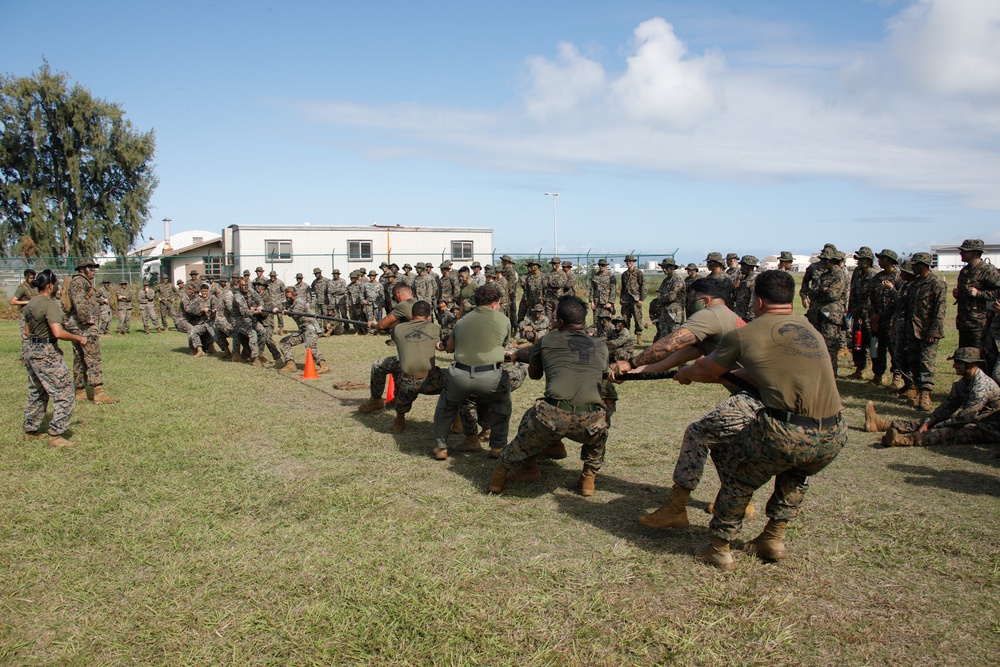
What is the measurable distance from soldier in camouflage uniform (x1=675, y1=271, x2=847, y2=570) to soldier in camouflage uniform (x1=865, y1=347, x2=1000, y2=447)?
3792 millimetres

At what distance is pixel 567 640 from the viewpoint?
3543 millimetres

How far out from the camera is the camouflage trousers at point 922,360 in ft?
29.7

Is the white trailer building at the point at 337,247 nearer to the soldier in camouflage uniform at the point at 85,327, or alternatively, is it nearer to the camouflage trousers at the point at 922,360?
the soldier in camouflage uniform at the point at 85,327

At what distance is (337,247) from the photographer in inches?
1235

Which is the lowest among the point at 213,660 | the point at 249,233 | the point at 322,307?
the point at 213,660

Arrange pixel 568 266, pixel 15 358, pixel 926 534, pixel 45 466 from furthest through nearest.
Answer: pixel 568 266 < pixel 15 358 < pixel 45 466 < pixel 926 534

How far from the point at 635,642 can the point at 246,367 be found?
1133 centimetres

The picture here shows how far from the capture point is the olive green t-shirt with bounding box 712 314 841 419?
3.86 m

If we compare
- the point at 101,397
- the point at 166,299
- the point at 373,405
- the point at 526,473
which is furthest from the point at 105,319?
the point at 526,473

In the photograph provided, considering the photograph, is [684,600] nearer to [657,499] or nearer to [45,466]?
[657,499]

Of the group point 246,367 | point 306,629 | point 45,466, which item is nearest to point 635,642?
point 306,629

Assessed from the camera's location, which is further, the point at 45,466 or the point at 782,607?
the point at 45,466

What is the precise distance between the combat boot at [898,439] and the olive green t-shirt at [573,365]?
3779mm

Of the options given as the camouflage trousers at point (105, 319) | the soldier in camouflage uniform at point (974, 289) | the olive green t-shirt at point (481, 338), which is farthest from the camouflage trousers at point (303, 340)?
the soldier in camouflage uniform at point (974, 289)
